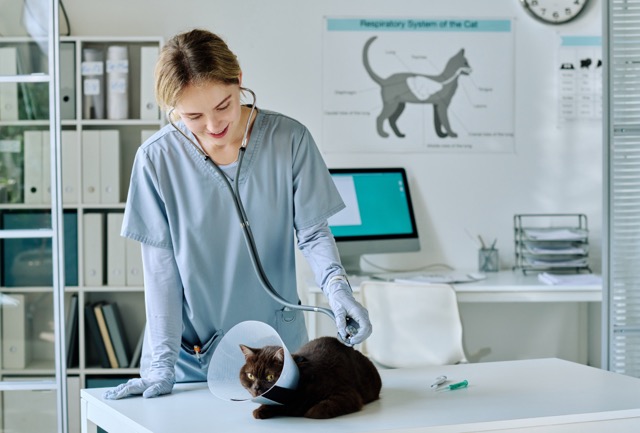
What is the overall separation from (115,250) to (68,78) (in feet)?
2.51

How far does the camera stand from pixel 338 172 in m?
4.14

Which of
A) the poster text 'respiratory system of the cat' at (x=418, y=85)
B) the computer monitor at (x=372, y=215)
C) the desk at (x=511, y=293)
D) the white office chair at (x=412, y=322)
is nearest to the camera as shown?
the white office chair at (x=412, y=322)

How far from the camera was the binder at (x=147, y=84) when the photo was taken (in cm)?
396

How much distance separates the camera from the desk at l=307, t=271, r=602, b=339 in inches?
145

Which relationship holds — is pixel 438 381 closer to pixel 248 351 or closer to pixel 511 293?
pixel 248 351

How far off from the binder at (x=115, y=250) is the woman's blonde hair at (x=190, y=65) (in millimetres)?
2199

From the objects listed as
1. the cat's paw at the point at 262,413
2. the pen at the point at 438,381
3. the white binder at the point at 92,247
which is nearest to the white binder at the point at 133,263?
the white binder at the point at 92,247

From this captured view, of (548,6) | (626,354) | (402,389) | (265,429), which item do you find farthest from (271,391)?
(548,6)

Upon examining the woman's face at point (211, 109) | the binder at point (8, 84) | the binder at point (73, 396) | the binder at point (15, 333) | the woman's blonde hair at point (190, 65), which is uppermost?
the binder at point (8, 84)

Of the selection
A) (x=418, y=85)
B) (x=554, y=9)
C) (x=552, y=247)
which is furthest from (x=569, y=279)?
(x=554, y=9)

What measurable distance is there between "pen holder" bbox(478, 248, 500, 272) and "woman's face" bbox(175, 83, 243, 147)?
2448mm

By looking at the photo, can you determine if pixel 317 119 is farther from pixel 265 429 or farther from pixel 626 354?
pixel 265 429

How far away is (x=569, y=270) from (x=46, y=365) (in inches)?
89.8

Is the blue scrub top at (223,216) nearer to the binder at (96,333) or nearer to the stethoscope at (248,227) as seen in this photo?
the stethoscope at (248,227)
